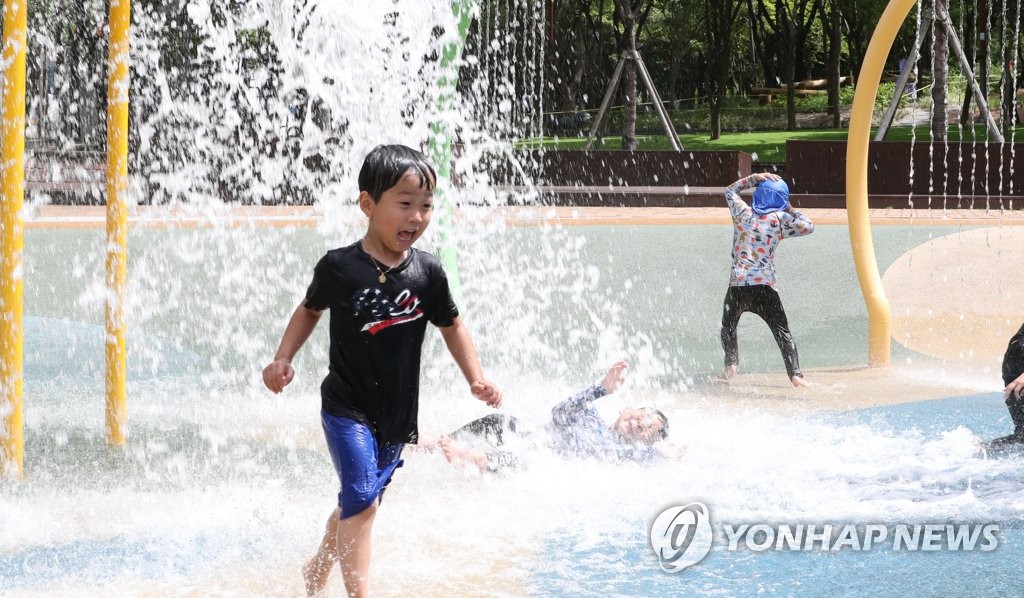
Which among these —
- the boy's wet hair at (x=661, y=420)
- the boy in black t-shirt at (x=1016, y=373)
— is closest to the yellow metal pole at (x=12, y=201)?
the boy's wet hair at (x=661, y=420)

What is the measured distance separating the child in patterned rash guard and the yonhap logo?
3117mm

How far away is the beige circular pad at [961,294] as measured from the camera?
9.33 metres

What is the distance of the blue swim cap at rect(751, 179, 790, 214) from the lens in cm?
774

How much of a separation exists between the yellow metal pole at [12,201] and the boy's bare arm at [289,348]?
7.06 ft

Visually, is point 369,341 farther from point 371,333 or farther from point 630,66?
point 630,66

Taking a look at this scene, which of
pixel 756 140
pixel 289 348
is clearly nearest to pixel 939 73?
pixel 756 140

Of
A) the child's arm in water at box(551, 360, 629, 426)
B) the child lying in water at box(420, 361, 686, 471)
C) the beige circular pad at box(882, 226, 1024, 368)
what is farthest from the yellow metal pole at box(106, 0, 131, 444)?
the beige circular pad at box(882, 226, 1024, 368)

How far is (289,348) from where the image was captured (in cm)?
345

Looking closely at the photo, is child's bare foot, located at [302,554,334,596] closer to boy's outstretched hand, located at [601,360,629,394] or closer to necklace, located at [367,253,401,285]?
necklace, located at [367,253,401,285]

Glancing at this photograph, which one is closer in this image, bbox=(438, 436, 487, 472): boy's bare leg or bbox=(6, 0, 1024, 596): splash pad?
bbox=(6, 0, 1024, 596): splash pad

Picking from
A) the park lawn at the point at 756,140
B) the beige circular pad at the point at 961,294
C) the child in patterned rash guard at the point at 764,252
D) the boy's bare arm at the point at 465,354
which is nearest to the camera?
the boy's bare arm at the point at 465,354

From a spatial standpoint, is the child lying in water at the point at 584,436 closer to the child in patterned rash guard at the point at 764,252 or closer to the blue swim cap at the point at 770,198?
the child in patterned rash guard at the point at 764,252

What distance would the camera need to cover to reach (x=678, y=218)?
1466 cm

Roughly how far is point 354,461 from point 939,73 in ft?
65.1
